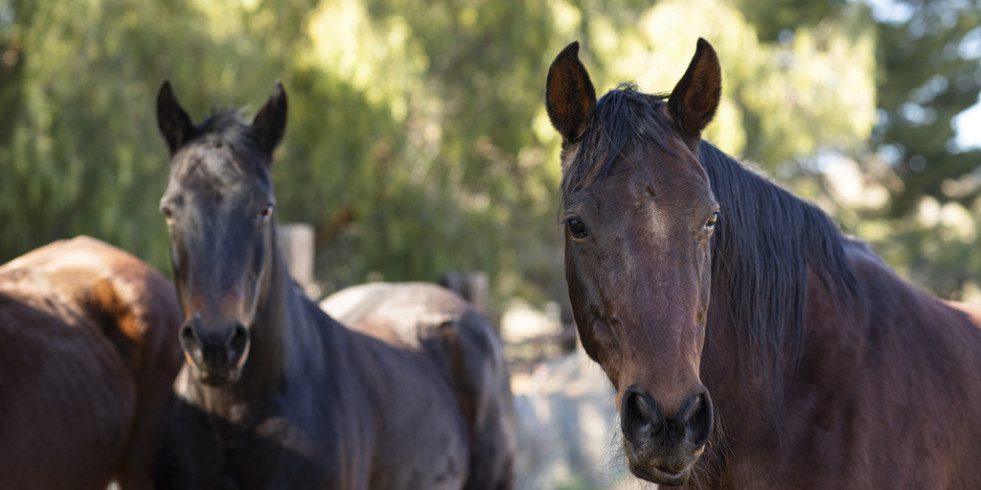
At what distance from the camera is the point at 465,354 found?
459cm

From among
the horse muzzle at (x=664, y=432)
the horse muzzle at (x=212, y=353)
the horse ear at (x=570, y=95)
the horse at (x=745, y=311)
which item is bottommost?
the horse muzzle at (x=212, y=353)

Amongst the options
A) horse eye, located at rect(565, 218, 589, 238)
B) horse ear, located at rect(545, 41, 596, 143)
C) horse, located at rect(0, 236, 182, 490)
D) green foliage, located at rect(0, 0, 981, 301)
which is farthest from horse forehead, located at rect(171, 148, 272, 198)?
green foliage, located at rect(0, 0, 981, 301)

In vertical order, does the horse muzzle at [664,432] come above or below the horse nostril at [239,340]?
A: above

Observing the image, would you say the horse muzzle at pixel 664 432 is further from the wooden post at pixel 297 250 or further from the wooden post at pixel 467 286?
the wooden post at pixel 467 286

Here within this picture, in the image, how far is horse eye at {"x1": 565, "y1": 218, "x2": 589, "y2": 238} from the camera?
1940 millimetres

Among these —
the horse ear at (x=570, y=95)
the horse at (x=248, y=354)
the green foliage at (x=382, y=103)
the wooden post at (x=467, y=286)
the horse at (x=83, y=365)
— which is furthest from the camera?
the green foliage at (x=382, y=103)

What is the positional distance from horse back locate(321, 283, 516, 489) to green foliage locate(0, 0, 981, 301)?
4.27m

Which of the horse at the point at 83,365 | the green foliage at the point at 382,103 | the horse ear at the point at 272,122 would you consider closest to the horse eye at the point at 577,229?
the horse ear at the point at 272,122

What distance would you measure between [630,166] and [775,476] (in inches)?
35.3

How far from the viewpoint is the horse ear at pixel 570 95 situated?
212 cm

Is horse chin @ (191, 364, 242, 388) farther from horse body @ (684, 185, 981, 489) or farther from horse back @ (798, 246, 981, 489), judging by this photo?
horse back @ (798, 246, 981, 489)

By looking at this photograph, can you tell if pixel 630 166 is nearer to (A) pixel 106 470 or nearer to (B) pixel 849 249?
(B) pixel 849 249

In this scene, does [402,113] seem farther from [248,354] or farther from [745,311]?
[745,311]

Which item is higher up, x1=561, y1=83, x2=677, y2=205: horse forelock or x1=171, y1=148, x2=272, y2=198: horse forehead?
x1=561, y1=83, x2=677, y2=205: horse forelock
